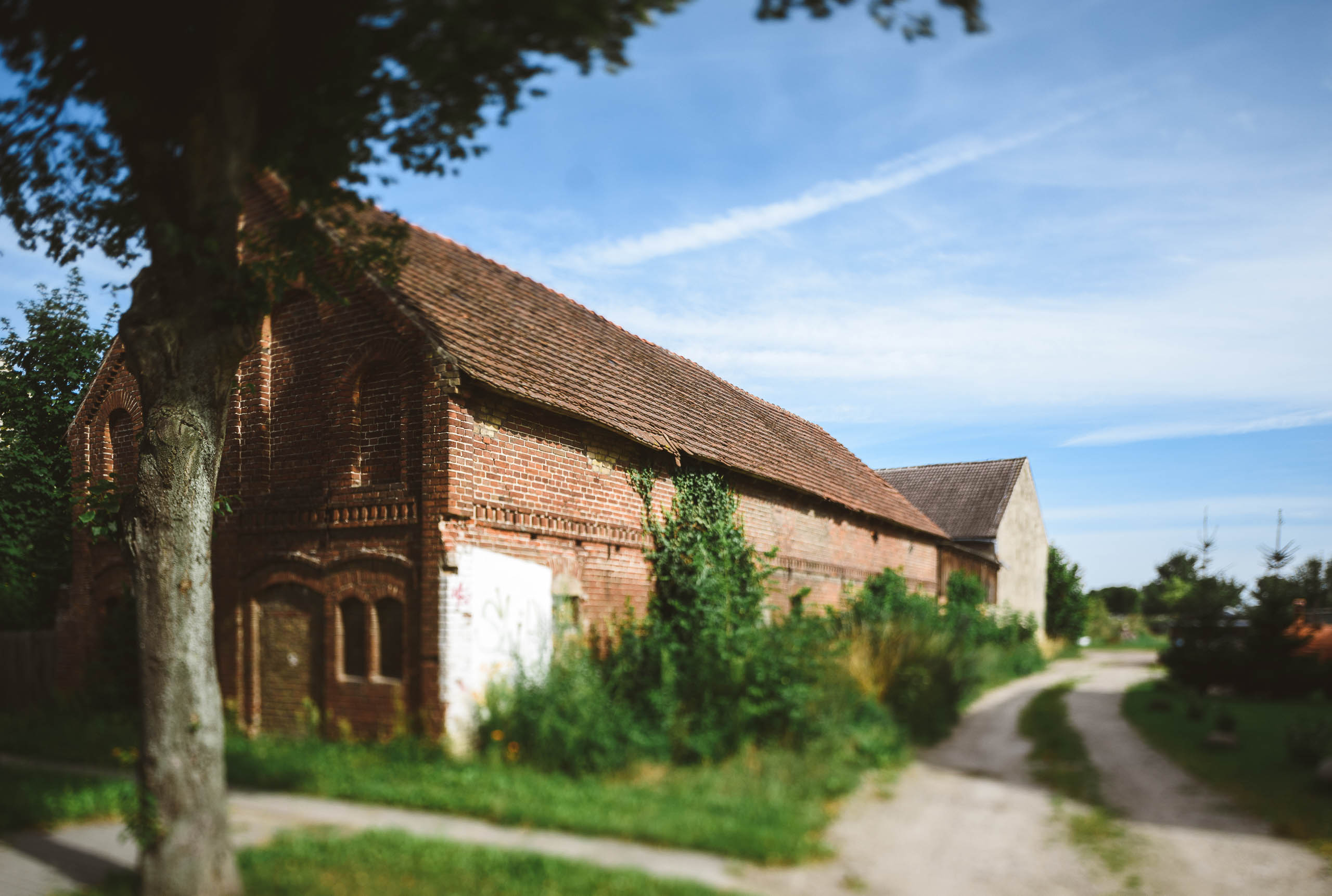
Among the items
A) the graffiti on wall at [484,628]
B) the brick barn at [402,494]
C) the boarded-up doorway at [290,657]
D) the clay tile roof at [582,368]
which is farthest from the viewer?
the clay tile roof at [582,368]

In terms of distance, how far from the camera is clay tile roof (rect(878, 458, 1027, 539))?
32.8 metres

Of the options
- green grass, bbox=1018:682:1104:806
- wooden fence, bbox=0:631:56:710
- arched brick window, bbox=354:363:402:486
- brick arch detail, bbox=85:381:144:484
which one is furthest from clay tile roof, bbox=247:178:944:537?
wooden fence, bbox=0:631:56:710

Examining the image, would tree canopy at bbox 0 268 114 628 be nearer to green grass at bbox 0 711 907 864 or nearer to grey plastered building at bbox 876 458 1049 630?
green grass at bbox 0 711 907 864

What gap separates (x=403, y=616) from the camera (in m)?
11.2

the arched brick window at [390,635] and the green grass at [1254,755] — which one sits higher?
the arched brick window at [390,635]

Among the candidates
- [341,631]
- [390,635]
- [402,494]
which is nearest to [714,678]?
[390,635]

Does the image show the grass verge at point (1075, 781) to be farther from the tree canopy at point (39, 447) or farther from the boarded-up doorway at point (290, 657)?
the tree canopy at point (39, 447)

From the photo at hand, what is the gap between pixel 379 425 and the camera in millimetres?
11867

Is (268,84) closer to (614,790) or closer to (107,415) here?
(614,790)

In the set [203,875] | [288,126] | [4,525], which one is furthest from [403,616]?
[4,525]

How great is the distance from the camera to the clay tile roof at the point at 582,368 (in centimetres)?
1237

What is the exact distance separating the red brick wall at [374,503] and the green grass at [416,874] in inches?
144

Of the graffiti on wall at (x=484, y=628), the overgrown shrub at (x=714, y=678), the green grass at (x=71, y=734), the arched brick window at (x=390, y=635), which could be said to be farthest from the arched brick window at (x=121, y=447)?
the overgrown shrub at (x=714, y=678)

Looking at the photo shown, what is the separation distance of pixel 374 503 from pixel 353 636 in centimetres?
→ 177
